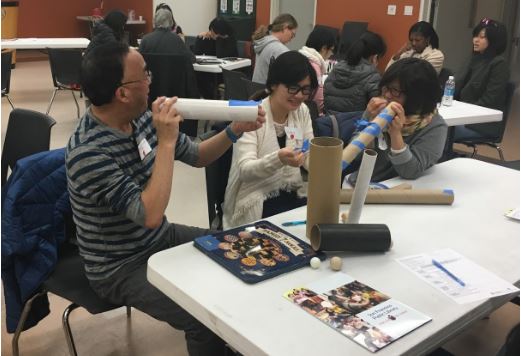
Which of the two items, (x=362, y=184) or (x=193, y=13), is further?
(x=193, y=13)

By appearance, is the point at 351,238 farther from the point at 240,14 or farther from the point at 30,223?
the point at 240,14

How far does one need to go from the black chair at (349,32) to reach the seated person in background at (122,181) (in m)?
5.88

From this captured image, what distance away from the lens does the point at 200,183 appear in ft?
12.9

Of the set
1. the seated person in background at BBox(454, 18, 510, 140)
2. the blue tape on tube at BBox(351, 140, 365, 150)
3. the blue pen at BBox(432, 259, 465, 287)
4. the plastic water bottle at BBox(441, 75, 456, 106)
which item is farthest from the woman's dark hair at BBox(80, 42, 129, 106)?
the seated person in background at BBox(454, 18, 510, 140)

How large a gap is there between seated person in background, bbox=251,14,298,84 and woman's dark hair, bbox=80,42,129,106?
2681 mm

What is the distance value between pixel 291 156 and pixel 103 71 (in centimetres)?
64

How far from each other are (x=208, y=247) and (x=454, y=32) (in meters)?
7.03

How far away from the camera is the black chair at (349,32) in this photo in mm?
7223

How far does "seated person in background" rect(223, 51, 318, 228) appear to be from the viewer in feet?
6.60

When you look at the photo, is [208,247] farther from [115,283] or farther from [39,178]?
[39,178]

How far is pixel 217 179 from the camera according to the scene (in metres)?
2.09

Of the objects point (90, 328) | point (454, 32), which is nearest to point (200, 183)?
point (90, 328)

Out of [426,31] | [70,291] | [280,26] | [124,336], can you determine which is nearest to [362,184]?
[70,291]

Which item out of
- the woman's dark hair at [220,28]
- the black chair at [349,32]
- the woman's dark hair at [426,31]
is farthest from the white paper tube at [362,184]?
the black chair at [349,32]
